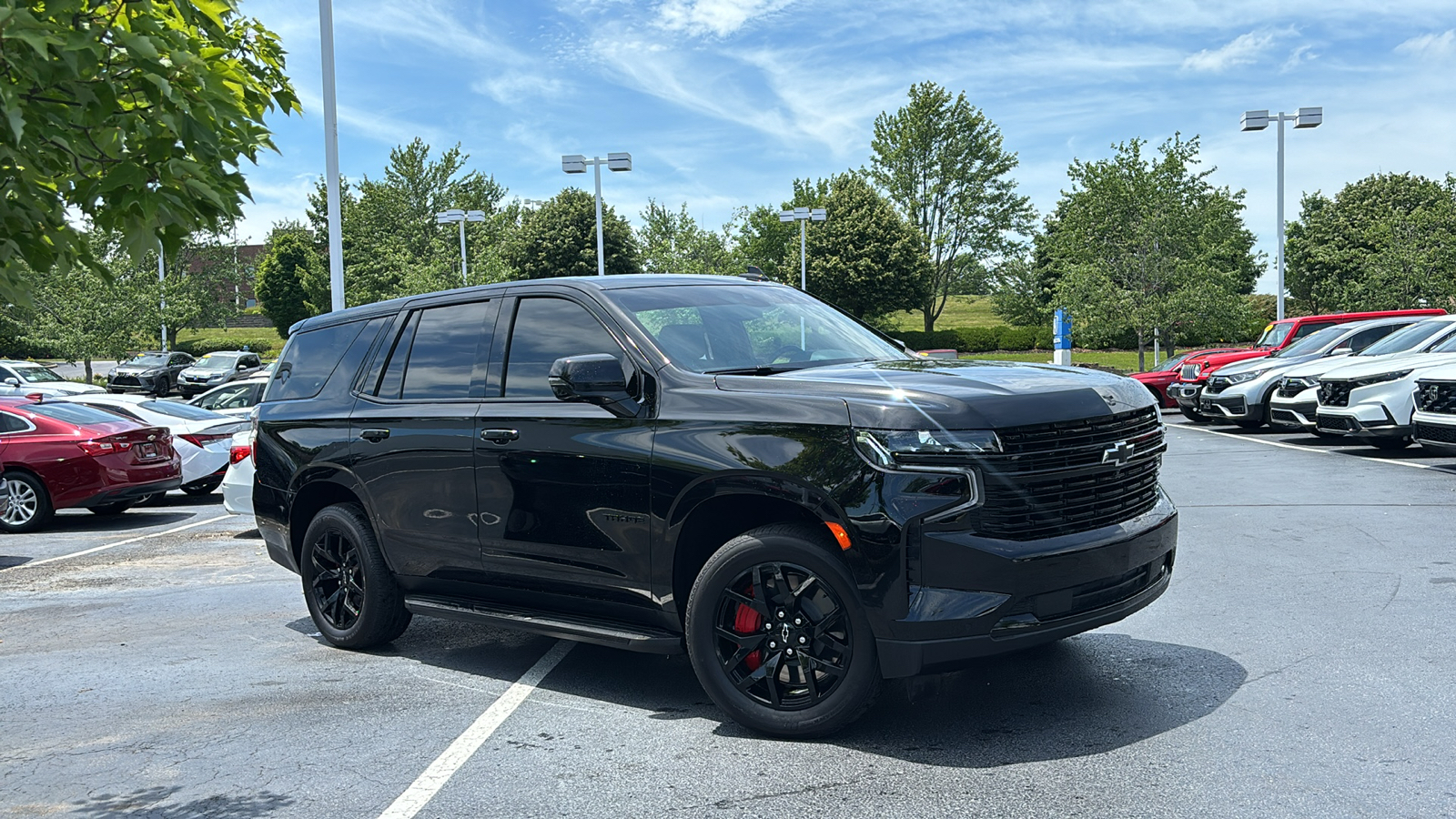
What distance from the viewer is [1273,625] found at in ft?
21.2

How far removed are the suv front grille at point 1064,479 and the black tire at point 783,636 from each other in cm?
65

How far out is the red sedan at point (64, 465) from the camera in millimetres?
13781

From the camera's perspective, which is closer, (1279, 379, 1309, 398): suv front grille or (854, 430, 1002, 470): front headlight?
(854, 430, 1002, 470): front headlight

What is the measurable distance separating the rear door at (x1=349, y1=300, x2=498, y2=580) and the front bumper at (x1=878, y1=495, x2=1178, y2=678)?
8.00 ft

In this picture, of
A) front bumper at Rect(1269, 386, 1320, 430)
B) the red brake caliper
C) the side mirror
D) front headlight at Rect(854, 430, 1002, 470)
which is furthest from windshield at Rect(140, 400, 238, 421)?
front bumper at Rect(1269, 386, 1320, 430)

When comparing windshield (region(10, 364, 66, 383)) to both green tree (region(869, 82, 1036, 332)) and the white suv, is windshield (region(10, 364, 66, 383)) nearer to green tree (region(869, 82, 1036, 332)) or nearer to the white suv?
the white suv

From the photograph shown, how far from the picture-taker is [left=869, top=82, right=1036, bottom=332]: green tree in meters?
75.7

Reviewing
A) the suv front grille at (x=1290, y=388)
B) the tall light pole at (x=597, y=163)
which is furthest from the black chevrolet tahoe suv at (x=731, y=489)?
the tall light pole at (x=597, y=163)

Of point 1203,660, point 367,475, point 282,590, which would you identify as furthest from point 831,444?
point 282,590

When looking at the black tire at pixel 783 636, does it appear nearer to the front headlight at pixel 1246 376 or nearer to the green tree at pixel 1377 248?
the front headlight at pixel 1246 376

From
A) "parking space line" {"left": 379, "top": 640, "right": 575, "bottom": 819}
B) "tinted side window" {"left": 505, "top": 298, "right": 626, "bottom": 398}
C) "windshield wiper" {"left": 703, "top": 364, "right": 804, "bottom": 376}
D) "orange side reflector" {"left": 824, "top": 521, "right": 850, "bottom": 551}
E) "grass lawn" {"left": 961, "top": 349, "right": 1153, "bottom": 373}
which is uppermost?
"tinted side window" {"left": 505, "top": 298, "right": 626, "bottom": 398}

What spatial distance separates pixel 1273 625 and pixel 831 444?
3311mm

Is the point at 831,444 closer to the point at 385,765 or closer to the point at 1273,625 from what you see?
the point at 385,765

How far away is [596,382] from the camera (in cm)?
Answer: 507
